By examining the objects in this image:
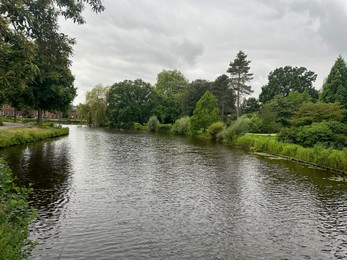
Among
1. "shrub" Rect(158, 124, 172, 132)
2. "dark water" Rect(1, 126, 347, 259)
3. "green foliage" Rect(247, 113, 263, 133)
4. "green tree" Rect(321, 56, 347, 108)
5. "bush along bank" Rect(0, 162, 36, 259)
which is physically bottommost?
"dark water" Rect(1, 126, 347, 259)

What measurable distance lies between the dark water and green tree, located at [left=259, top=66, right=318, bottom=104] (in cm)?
7554

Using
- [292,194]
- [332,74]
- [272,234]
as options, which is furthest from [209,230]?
[332,74]

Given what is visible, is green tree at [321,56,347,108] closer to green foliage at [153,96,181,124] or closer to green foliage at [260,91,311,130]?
green foliage at [260,91,311,130]

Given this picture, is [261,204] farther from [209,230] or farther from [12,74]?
[12,74]

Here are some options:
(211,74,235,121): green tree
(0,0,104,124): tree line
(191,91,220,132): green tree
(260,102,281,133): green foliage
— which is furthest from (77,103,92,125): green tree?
(0,0,104,124): tree line

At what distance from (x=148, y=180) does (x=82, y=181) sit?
176 inches

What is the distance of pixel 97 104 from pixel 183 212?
316 ft

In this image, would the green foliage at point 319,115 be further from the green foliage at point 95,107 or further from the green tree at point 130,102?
the green foliage at point 95,107

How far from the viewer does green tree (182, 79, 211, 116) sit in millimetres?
91875

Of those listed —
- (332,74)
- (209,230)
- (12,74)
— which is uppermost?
(332,74)

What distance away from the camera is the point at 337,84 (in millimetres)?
60375

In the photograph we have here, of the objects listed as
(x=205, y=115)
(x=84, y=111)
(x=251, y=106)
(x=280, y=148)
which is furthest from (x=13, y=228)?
(x=84, y=111)

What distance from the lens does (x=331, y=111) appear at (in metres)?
41.6

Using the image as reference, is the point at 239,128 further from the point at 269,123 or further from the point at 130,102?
the point at 130,102
